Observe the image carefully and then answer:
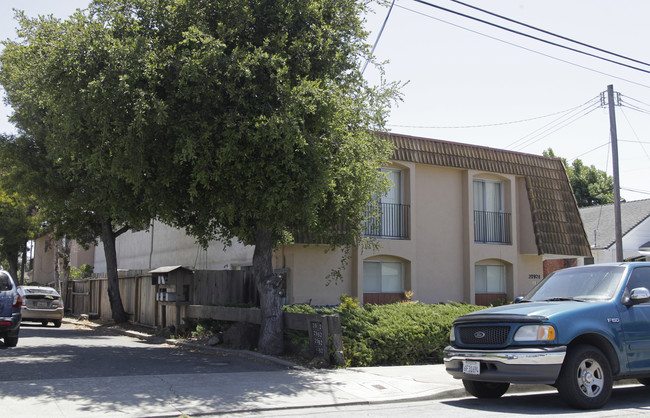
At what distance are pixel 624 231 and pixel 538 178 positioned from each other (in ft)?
36.2

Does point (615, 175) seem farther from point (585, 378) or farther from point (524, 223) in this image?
point (585, 378)

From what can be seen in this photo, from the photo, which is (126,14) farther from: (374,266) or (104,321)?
(104,321)

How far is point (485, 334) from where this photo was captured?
8.60m

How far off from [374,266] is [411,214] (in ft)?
6.54

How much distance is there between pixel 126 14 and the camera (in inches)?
484

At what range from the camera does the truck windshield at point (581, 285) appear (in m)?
8.80

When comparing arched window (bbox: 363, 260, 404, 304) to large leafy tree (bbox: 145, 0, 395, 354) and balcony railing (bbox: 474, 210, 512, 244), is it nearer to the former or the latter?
balcony railing (bbox: 474, 210, 512, 244)

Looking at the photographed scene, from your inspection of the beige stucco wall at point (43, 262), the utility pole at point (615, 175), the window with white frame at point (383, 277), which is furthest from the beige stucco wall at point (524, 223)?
the beige stucco wall at point (43, 262)

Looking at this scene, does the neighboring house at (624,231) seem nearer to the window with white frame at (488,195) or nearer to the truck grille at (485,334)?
the window with white frame at (488,195)

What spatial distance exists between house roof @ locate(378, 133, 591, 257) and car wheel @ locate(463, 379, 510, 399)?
1093 cm

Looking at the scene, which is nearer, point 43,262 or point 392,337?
point 392,337

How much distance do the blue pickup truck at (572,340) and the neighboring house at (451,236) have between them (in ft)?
30.2

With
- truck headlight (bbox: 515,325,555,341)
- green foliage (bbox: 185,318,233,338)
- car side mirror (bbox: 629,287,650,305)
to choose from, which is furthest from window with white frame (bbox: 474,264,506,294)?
truck headlight (bbox: 515,325,555,341)

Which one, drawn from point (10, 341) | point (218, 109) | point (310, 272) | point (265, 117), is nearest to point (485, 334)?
point (265, 117)
